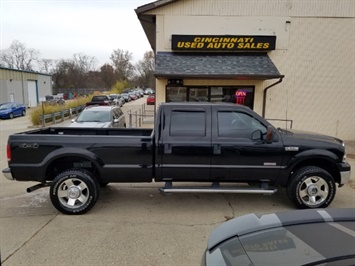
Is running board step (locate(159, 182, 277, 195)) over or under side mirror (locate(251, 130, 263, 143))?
under

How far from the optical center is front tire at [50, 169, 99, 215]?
465 cm

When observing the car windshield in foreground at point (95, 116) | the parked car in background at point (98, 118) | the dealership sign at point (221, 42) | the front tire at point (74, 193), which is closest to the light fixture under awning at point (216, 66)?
the dealership sign at point (221, 42)

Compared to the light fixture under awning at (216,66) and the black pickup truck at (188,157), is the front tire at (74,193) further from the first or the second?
the light fixture under awning at (216,66)

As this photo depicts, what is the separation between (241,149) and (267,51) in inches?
329

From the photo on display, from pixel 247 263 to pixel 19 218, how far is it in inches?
168

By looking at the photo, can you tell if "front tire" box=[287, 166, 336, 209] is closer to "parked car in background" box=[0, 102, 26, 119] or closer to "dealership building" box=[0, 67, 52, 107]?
"parked car in background" box=[0, 102, 26, 119]

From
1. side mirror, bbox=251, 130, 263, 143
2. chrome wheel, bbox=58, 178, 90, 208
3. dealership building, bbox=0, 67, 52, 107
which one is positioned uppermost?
dealership building, bbox=0, 67, 52, 107

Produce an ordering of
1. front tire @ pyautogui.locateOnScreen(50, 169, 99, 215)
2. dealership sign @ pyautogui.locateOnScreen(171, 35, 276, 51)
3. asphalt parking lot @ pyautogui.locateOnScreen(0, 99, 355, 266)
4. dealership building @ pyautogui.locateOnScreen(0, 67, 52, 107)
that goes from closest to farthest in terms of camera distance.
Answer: asphalt parking lot @ pyautogui.locateOnScreen(0, 99, 355, 266) → front tire @ pyautogui.locateOnScreen(50, 169, 99, 215) → dealership sign @ pyautogui.locateOnScreen(171, 35, 276, 51) → dealership building @ pyautogui.locateOnScreen(0, 67, 52, 107)

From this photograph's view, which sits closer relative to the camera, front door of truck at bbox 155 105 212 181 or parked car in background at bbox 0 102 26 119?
front door of truck at bbox 155 105 212 181

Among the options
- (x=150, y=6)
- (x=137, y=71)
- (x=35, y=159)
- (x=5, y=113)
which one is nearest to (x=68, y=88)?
(x=137, y=71)

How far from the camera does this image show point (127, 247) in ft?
11.9

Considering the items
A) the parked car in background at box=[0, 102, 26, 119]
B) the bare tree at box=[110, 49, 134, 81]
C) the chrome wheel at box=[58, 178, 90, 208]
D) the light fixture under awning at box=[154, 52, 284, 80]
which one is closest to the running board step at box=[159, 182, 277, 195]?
the chrome wheel at box=[58, 178, 90, 208]

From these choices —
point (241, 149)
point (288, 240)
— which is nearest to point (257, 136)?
point (241, 149)

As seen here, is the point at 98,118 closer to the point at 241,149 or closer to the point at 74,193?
the point at 74,193
